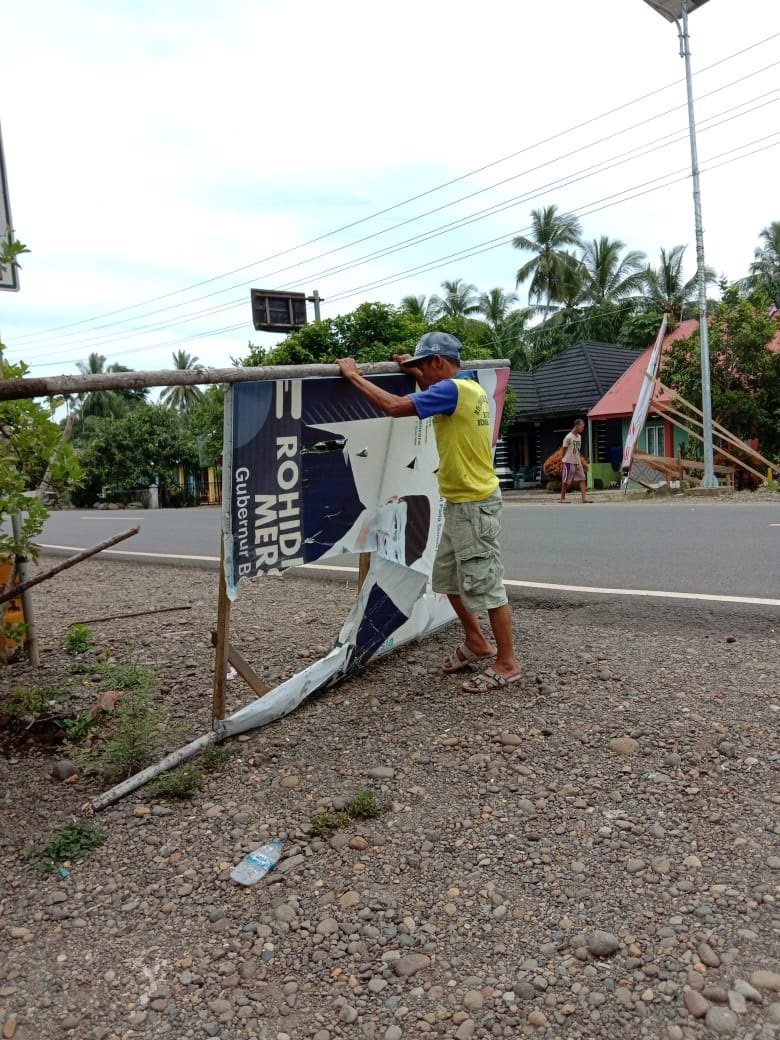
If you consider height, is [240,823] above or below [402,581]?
below

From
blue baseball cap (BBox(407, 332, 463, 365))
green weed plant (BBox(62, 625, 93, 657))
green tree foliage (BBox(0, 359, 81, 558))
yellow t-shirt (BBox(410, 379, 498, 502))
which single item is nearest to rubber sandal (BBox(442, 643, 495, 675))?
yellow t-shirt (BBox(410, 379, 498, 502))

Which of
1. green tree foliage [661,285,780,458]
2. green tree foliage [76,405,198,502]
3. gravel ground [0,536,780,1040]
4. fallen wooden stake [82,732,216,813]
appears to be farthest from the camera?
green tree foliage [76,405,198,502]

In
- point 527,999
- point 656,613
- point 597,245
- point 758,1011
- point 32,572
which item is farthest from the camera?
point 597,245

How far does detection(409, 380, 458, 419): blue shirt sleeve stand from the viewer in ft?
12.2

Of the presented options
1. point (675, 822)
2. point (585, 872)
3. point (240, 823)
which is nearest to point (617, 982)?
point (585, 872)

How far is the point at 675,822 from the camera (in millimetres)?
2730

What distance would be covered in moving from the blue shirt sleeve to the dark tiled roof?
81.5 feet

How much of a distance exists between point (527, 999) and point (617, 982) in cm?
23

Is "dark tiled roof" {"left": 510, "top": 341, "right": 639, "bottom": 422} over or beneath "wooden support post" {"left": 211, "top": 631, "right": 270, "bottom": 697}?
over

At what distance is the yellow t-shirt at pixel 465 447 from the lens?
388 cm

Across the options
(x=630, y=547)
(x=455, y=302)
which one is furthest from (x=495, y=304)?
(x=630, y=547)

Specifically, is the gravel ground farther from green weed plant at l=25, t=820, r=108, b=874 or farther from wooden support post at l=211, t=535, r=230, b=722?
wooden support post at l=211, t=535, r=230, b=722

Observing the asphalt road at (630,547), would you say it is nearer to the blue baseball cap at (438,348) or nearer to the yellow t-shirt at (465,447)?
the yellow t-shirt at (465,447)

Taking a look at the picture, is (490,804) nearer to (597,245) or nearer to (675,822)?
(675,822)
